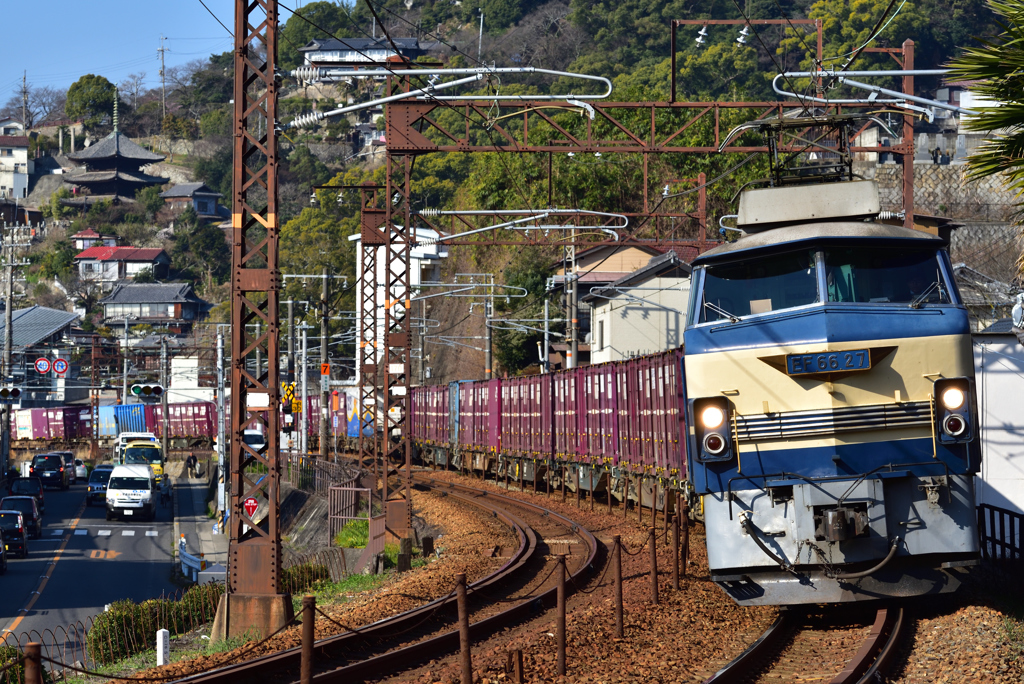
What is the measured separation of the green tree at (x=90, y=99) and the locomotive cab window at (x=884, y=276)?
Answer: 189822 mm

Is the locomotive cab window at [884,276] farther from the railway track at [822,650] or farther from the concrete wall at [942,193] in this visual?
the concrete wall at [942,193]

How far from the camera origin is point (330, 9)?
528 feet

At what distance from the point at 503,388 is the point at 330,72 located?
22.3 m

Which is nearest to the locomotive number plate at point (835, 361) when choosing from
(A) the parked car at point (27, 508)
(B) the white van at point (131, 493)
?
(A) the parked car at point (27, 508)

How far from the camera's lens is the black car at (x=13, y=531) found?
35688mm

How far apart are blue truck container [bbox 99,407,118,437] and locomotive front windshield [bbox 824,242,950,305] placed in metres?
78.5

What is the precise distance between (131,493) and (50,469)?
57.0 ft

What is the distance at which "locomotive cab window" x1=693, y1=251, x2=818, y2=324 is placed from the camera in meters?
11.2

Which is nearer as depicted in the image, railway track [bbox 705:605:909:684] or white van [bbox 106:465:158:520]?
railway track [bbox 705:605:909:684]

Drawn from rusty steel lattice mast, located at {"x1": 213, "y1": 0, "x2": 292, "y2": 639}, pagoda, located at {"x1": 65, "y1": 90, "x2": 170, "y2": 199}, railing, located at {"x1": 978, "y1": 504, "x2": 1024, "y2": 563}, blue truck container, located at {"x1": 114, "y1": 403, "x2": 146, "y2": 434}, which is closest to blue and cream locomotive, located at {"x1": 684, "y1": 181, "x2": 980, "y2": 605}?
railing, located at {"x1": 978, "y1": 504, "x2": 1024, "y2": 563}

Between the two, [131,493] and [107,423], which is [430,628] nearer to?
[131,493]

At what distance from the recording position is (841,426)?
10586 millimetres

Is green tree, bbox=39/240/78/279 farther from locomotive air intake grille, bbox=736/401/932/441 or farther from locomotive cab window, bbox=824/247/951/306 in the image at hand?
locomotive air intake grille, bbox=736/401/932/441

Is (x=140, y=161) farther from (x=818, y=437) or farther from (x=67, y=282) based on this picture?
(x=818, y=437)
